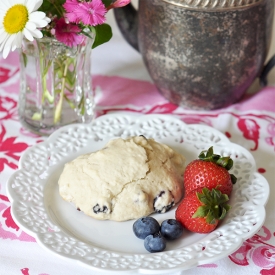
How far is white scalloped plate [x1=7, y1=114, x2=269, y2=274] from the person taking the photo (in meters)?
0.77

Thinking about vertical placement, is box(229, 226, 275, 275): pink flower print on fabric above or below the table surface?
below

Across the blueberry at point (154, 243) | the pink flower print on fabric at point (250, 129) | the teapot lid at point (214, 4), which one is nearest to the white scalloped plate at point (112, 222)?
the blueberry at point (154, 243)

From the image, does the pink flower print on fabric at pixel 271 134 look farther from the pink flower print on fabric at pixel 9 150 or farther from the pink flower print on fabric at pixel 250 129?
the pink flower print on fabric at pixel 9 150

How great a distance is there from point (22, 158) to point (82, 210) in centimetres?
17

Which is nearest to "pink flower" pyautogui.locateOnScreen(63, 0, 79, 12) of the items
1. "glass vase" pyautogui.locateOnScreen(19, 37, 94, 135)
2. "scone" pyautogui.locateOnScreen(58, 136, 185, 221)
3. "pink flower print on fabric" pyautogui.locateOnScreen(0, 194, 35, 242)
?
"glass vase" pyautogui.locateOnScreen(19, 37, 94, 135)

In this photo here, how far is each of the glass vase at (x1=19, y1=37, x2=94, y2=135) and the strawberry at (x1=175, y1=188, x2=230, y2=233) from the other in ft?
1.22

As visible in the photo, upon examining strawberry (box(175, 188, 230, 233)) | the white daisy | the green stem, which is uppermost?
the white daisy

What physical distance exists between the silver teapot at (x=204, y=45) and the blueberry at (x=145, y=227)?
42 cm

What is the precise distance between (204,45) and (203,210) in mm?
424

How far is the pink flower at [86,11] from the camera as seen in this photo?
34.5 inches

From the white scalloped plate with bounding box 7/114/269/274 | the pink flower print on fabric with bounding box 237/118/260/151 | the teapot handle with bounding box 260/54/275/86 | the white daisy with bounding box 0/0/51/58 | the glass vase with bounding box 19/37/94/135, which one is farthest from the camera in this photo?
the teapot handle with bounding box 260/54/275/86

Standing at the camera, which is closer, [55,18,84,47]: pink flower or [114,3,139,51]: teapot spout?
[55,18,84,47]: pink flower

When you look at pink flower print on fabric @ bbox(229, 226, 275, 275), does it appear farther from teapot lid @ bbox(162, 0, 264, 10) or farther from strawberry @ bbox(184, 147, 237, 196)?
teapot lid @ bbox(162, 0, 264, 10)

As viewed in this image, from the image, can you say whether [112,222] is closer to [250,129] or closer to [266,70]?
[250,129]
